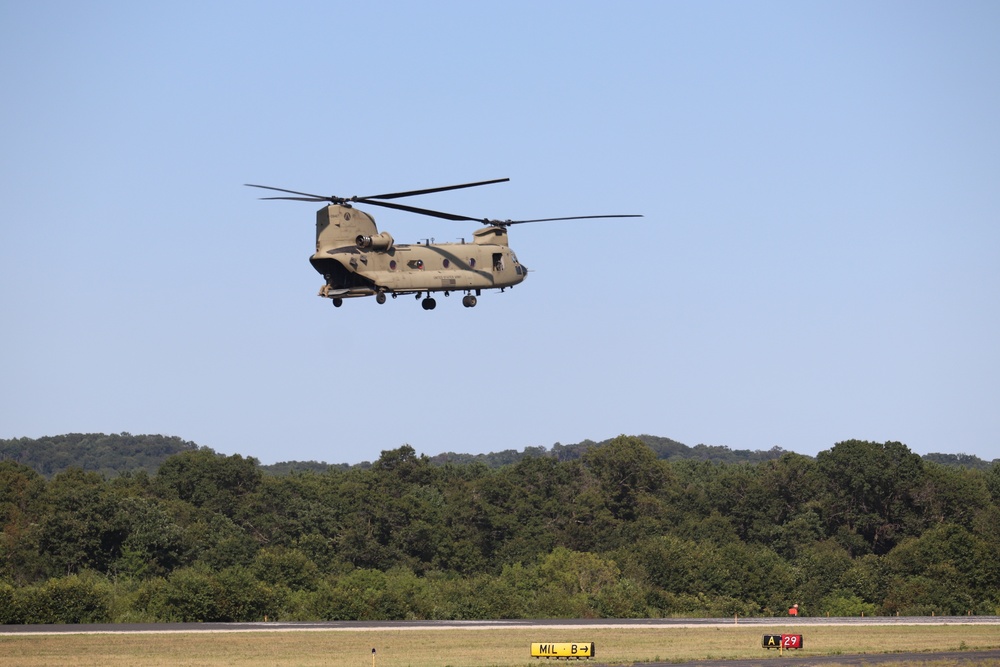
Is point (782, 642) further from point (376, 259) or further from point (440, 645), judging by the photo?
point (376, 259)

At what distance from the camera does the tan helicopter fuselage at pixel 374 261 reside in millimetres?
72188

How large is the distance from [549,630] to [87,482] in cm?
8792

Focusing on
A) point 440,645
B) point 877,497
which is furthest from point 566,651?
point 877,497

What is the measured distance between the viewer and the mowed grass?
6631 centimetres

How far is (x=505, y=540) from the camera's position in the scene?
525ft

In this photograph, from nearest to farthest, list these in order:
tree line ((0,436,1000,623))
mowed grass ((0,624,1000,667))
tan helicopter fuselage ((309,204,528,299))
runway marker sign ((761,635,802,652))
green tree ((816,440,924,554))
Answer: mowed grass ((0,624,1000,667)), runway marker sign ((761,635,802,652)), tan helicopter fuselage ((309,204,528,299)), tree line ((0,436,1000,623)), green tree ((816,440,924,554))

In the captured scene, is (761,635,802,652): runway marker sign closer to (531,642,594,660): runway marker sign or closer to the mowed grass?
the mowed grass

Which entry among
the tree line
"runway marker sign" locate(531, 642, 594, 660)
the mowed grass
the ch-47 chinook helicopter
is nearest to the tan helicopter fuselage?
the ch-47 chinook helicopter

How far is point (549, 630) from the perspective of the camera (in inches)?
3248

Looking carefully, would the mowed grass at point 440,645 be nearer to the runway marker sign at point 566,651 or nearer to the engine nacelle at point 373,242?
the runway marker sign at point 566,651

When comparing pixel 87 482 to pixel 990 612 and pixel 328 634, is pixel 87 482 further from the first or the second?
pixel 990 612

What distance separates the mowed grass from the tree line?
14.7 metres

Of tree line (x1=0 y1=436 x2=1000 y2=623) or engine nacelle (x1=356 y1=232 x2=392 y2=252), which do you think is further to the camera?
tree line (x1=0 y1=436 x2=1000 y2=623)

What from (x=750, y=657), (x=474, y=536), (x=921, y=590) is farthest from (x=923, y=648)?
(x=474, y=536)
